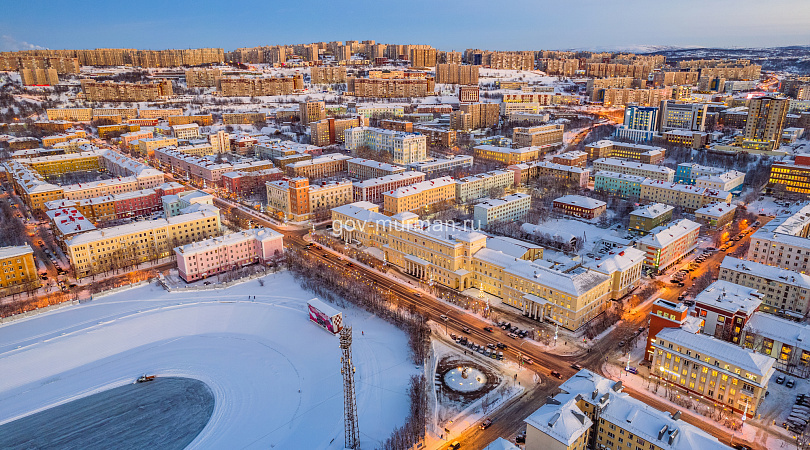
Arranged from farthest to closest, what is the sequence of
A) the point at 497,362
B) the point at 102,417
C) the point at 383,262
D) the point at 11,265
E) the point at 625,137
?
the point at 625,137, the point at 383,262, the point at 11,265, the point at 497,362, the point at 102,417

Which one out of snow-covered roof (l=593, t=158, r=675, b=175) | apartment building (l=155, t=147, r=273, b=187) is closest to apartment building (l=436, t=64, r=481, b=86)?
snow-covered roof (l=593, t=158, r=675, b=175)

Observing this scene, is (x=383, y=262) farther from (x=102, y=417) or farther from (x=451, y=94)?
(x=451, y=94)

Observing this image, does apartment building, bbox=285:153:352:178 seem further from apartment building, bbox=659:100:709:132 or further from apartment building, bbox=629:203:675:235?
apartment building, bbox=659:100:709:132

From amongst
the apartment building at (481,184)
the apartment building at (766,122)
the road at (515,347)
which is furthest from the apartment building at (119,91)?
the apartment building at (766,122)

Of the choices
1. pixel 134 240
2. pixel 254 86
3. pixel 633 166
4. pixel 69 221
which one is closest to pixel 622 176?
pixel 633 166

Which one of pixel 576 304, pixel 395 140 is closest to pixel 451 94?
pixel 395 140

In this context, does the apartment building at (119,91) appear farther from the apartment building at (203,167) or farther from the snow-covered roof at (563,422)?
the snow-covered roof at (563,422)
